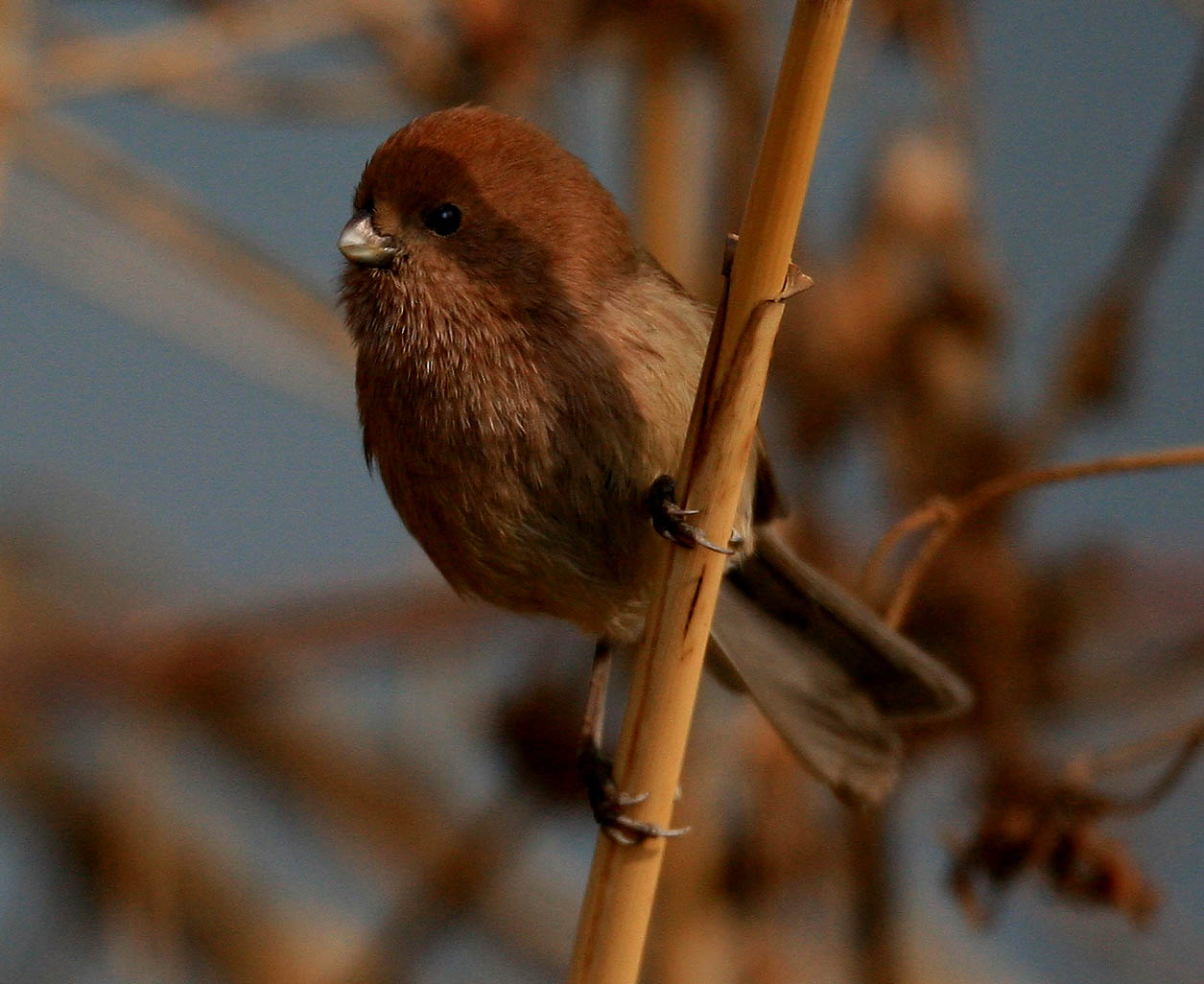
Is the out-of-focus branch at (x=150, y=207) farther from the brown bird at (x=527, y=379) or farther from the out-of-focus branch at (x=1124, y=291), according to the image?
the out-of-focus branch at (x=1124, y=291)

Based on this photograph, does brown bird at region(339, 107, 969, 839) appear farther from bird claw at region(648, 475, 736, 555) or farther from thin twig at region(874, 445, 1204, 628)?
thin twig at region(874, 445, 1204, 628)

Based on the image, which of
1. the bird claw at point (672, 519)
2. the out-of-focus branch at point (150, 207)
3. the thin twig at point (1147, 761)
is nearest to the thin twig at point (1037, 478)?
the bird claw at point (672, 519)

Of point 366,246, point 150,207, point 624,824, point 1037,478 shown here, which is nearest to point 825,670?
point 1037,478

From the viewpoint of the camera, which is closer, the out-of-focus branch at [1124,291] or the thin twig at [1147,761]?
the thin twig at [1147,761]

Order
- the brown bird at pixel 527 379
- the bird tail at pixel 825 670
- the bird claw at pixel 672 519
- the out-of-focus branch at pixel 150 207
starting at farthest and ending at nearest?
the out-of-focus branch at pixel 150 207
the bird tail at pixel 825 670
the brown bird at pixel 527 379
the bird claw at pixel 672 519

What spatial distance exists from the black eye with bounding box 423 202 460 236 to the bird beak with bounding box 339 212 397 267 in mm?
52

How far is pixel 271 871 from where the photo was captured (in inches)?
156

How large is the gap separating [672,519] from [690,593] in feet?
0.64

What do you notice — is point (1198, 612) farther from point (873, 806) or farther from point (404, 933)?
point (404, 933)

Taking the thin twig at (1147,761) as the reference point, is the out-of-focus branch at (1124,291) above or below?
above

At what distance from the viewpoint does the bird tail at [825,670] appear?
1.92m

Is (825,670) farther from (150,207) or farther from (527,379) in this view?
(150,207)

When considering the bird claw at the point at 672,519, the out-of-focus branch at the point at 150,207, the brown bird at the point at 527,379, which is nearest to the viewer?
the bird claw at the point at 672,519

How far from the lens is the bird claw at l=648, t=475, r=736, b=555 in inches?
51.4
